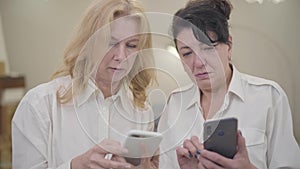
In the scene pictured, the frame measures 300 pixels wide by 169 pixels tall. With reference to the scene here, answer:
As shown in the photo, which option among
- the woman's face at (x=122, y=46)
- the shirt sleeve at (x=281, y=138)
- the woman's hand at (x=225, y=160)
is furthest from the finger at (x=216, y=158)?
the woman's face at (x=122, y=46)

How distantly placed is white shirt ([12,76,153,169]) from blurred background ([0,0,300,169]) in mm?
50

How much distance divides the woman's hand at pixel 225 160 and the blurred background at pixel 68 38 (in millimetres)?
132

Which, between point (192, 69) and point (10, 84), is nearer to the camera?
point (192, 69)

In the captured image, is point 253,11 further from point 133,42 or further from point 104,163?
point 104,163

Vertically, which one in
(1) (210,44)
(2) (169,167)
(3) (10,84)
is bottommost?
(2) (169,167)

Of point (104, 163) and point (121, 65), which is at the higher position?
point (121, 65)

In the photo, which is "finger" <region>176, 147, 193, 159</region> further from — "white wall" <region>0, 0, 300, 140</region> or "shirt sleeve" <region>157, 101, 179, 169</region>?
"white wall" <region>0, 0, 300, 140</region>

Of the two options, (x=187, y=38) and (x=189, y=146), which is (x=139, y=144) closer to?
(x=189, y=146)

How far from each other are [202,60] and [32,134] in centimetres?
37

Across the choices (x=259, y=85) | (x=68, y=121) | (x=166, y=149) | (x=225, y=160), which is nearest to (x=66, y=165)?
(x=68, y=121)

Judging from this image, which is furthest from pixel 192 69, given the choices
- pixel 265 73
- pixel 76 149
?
pixel 76 149

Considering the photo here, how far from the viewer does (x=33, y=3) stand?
851 millimetres

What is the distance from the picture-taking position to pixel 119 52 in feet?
2.41

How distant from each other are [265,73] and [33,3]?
517 millimetres
